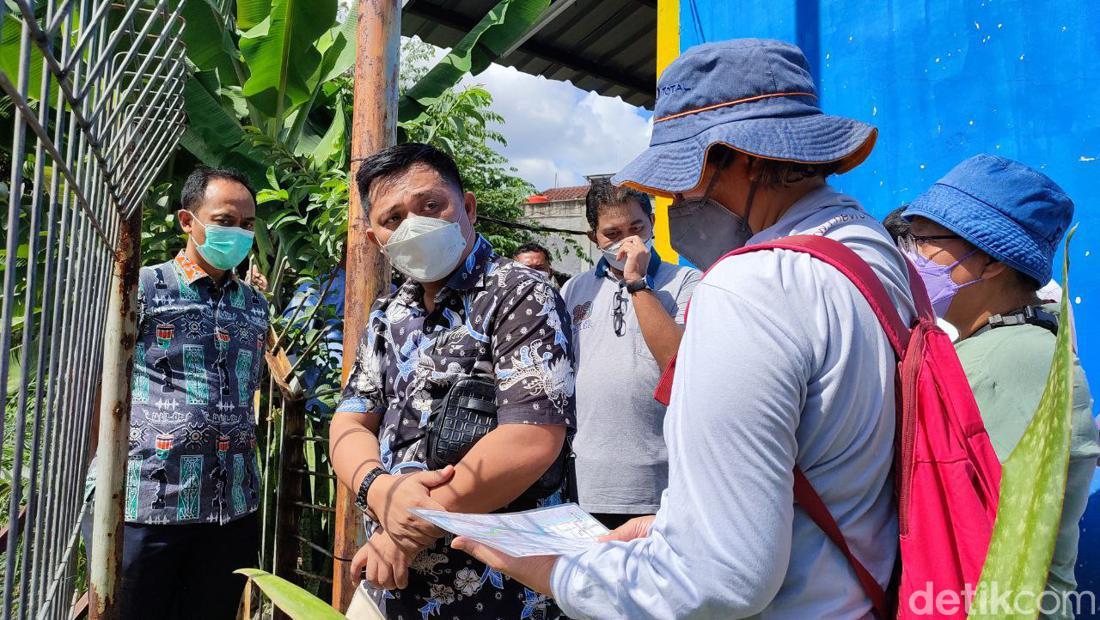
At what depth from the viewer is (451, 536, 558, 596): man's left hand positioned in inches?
41.7

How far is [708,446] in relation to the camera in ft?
2.92

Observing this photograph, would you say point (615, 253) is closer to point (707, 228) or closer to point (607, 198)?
point (607, 198)

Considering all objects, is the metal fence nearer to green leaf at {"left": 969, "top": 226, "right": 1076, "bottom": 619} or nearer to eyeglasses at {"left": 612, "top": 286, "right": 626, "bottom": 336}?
green leaf at {"left": 969, "top": 226, "right": 1076, "bottom": 619}

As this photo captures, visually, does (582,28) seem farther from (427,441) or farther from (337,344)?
(427,441)

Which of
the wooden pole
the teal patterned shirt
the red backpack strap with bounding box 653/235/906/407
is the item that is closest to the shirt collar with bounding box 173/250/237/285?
the teal patterned shirt

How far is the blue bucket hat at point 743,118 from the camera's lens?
41.1 inches

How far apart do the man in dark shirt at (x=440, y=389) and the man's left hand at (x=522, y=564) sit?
1.34ft

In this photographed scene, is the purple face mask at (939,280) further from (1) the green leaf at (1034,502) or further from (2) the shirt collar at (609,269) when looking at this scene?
(1) the green leaf at (1034,502)

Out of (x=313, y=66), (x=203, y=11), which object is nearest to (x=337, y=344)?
(x=313, y=66)

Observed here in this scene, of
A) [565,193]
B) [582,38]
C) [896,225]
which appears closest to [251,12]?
[582,38]

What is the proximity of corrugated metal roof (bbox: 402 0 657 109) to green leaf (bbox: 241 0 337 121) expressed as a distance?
62.4 inches

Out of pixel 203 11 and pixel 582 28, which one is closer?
pixel 203 11

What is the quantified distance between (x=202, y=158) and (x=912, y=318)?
5.17m

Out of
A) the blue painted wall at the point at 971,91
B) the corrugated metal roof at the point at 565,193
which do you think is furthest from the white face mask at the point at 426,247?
the corrugated metal roof at the point at 565,193
